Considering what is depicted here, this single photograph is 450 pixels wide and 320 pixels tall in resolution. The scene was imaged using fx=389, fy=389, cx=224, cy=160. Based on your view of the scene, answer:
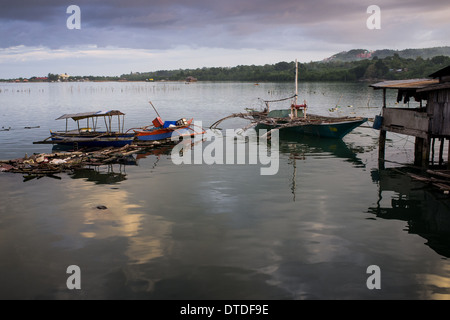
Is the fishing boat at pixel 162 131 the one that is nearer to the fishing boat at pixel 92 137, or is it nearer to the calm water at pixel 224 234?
the fishing boat at pixel 92 137

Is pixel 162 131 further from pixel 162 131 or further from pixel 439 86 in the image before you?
pixel 439 86

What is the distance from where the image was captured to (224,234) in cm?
1355

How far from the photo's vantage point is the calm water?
10.3 m

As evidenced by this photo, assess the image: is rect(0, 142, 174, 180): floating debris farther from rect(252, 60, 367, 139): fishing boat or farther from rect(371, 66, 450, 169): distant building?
rect(371, 66, 450, 169): distant building

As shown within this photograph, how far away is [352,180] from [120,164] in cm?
1420

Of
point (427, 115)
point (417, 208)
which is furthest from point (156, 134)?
point (417, 208)

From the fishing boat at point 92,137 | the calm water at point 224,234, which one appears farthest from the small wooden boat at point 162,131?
the calm water at point 224,234

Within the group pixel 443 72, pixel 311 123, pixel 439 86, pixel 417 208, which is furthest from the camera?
pixel 311 123

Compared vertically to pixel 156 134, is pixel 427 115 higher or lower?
higher

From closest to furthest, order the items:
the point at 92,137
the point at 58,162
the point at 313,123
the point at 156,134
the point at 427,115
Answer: the point at 427,115, the point at 58,162, the point at 92,137, the point at 156,134, the point at 313,123

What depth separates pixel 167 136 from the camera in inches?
1282

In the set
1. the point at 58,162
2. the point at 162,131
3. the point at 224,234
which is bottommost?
the point at 224,234

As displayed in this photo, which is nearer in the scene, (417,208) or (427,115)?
(417,208)

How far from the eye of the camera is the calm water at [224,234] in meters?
10.3
